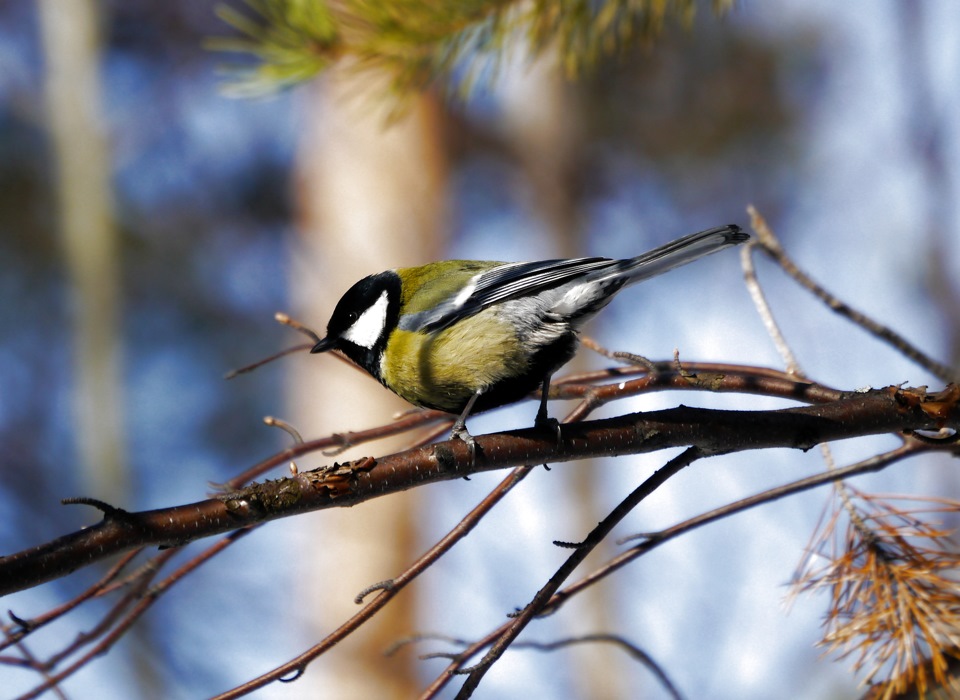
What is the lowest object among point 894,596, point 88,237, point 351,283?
point 894,596

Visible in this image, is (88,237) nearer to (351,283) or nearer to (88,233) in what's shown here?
(88,233)

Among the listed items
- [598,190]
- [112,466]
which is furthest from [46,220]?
[598,190]

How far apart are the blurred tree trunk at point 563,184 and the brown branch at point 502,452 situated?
480 centimetres

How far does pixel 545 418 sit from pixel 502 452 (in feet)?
0.69

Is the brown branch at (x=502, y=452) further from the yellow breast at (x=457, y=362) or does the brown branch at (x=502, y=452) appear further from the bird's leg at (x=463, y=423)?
the yellow breast at (x=457, y=362)

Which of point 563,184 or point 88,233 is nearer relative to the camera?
point 88,233

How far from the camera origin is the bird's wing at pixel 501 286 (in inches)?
76.0

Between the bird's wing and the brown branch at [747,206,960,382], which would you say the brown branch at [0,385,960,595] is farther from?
the bird's wing

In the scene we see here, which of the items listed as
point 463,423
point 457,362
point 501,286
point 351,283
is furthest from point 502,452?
point 351,283

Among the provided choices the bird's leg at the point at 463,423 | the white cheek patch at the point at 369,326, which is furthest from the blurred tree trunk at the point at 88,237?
the bird's leg at the point at 463,423

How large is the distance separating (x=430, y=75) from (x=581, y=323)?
0.73m

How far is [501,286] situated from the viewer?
2.01 meters

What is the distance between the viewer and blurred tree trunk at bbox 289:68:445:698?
14.5ft

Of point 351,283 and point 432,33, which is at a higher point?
point 351,283
